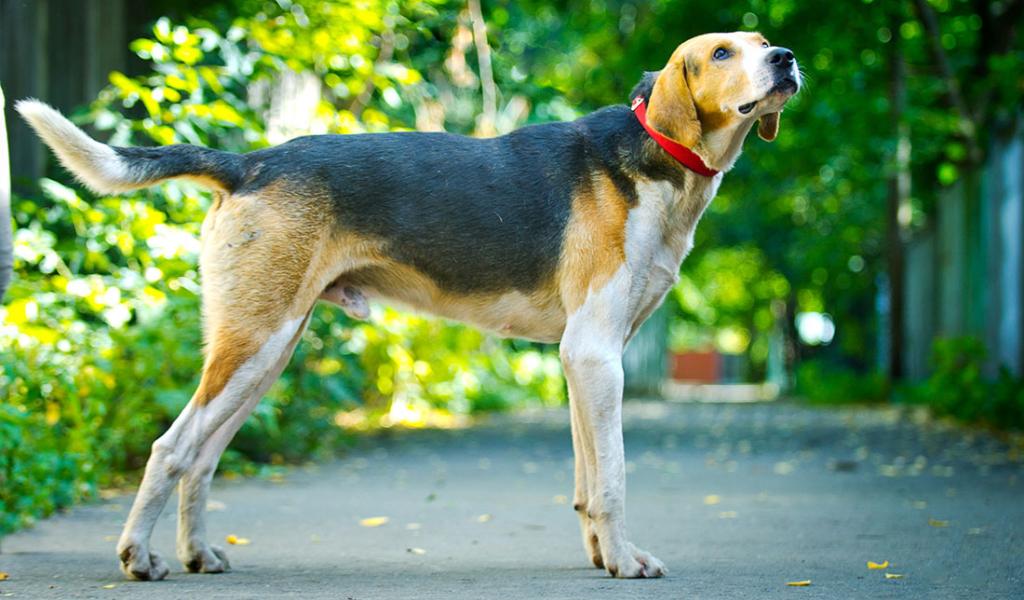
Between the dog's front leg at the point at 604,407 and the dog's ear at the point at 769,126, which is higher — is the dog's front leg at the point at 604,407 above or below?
below

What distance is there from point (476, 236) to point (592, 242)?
46cm

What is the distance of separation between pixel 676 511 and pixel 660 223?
2.80 meters

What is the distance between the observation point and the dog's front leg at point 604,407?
193 inches

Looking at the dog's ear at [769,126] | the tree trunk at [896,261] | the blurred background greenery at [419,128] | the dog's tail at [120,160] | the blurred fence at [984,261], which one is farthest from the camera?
the tree trunk at [896,261]

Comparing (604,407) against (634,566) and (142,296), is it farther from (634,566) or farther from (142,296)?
(142,296)

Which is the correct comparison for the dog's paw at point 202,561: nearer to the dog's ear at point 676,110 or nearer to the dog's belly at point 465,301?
the dog's belly at point 465,301

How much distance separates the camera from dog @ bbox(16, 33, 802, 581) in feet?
16.1

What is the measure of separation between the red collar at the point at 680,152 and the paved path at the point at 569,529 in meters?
1.62

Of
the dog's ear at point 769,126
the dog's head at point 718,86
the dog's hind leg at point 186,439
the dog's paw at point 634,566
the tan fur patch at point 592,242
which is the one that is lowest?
the dog's paw at point 634,566

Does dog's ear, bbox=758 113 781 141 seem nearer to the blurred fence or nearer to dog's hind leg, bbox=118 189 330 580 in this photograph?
dog's hind leg, bbox=118 189 330 580

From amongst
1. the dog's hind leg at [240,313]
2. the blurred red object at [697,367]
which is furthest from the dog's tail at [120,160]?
the blurred red object at [697,367]

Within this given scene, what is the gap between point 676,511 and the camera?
7.47 m

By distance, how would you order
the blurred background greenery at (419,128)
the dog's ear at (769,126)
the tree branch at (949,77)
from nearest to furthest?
1. the dog's ear at (769,126)
2. the blurred background greenery at (419,128)
3. the tree branch at (949,77)

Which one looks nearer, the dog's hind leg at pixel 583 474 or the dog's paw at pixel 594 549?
the dog's hind leg at pixel 583 474
